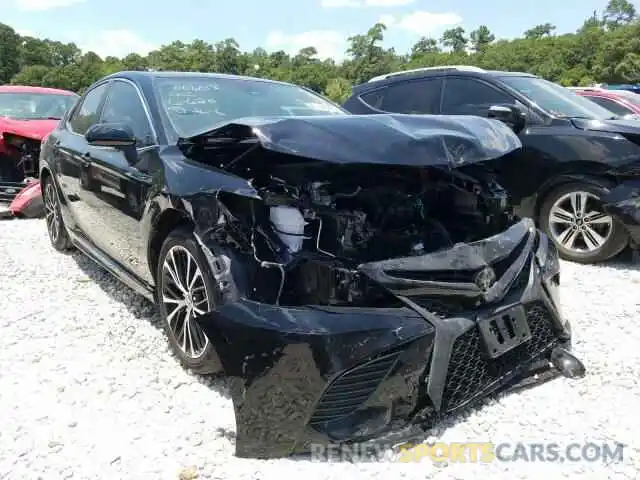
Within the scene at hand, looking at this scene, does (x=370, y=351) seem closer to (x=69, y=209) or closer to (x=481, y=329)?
(x=481, y=329)

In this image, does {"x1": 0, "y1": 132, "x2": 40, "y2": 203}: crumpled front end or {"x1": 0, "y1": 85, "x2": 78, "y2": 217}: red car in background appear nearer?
{"x1": 0, "y1": 85, "x2": 78, "y2": 217}: red car in background

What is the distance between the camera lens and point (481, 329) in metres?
2.63

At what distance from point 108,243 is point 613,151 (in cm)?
424

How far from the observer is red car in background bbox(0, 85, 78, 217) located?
772 centimetres

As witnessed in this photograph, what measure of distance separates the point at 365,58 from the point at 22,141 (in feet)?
239

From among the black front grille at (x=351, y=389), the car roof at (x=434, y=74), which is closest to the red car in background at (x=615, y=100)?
the car roof at (x=434, y=74)

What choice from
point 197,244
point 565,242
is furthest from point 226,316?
point 565,242

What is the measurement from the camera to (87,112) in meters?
4.93

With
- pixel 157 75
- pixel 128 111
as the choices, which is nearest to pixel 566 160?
pixel 157 75

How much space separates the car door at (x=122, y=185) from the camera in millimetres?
3531

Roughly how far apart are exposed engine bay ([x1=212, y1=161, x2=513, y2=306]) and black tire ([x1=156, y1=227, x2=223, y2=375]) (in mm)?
261

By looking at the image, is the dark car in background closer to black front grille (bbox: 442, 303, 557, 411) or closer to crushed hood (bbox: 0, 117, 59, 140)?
black front grille (bbox: 442, 303, 557, 411)

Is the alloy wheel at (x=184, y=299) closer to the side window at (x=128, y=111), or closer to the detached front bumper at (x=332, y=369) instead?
the detached front bumper at (x=332, y=369)

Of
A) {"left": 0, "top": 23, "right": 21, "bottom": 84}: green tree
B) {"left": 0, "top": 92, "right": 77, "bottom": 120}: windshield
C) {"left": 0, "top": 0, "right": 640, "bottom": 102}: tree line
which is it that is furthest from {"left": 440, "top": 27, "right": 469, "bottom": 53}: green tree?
{"left": 0, "top": 92, "right": 77, "bottom": 120}: windshield
